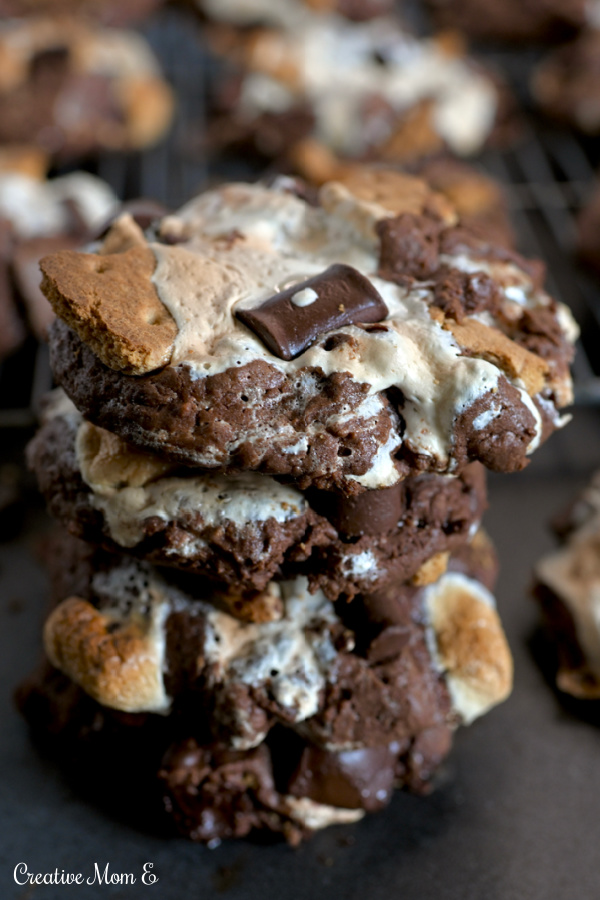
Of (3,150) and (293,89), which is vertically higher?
(293,89)

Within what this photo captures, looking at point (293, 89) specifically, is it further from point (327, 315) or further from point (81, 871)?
point (81, 871)

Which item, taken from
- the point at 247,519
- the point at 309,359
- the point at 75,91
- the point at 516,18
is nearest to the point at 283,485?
the point at 247,519

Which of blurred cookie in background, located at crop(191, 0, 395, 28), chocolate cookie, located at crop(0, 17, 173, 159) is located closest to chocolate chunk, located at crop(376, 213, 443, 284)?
chocolate cookie, located at crop(0, 17, 173, 159)

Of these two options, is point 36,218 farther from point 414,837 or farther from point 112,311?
point 414,837

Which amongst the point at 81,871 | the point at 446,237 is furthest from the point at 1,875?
the point at 446,237

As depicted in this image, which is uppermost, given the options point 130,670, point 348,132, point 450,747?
point 348,132

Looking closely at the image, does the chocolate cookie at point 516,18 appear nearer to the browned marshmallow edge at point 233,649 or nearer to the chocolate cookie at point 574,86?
the chocolate cookie at point 574,86

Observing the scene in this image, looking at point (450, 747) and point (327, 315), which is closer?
point (327, 315)
